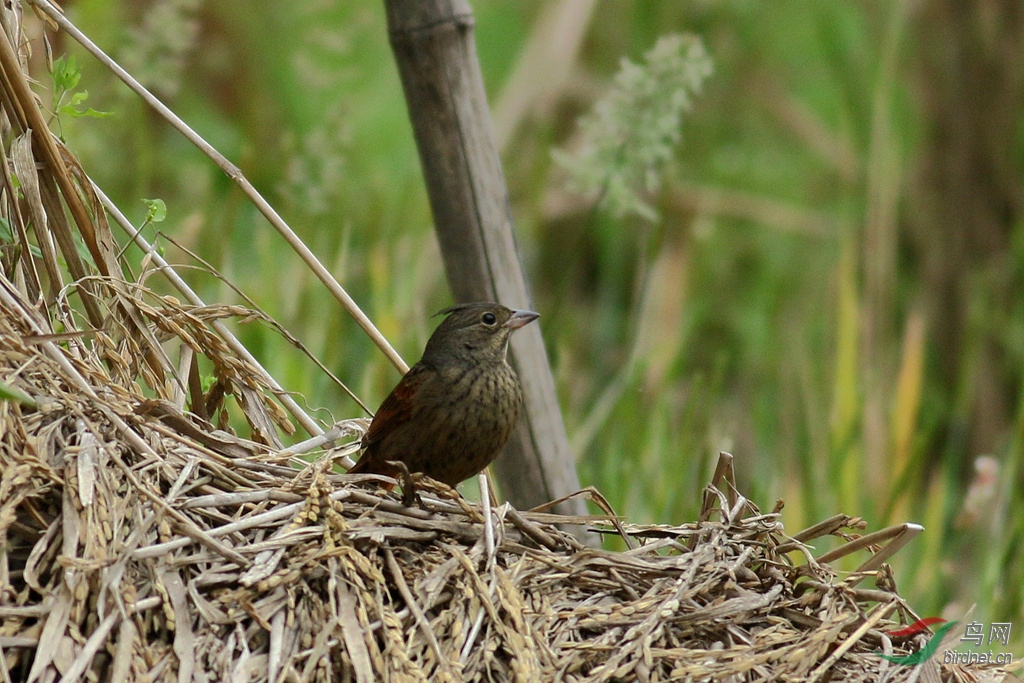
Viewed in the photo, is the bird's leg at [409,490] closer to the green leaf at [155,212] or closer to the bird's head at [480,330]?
the green leaf at [155,212]

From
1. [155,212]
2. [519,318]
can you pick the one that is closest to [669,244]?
[519,318]

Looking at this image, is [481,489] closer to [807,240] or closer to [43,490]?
[43,490]

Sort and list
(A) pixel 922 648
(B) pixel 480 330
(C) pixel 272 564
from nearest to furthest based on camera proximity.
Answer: (C) pixel 272 564 → (A) pixel 922 648 → (B) pixel 480 330

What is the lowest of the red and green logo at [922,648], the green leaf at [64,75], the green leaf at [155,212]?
the red and green logo at [922,648]

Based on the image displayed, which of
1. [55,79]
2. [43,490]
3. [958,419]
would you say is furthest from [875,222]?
[43,490]

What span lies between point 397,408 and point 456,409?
0.16 metres

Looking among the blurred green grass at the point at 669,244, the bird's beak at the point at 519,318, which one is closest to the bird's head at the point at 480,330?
the bird's beak at the point at 519,318

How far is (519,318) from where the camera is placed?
11.1 ft

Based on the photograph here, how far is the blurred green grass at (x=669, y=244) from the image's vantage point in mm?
4398

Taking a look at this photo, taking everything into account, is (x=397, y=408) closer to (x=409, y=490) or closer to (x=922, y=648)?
(x=409, y=490)

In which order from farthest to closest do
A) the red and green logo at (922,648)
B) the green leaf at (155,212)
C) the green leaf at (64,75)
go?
the green leaf at (155,212)
the green leaf at (64,75)
the red and green logo at (922,648)

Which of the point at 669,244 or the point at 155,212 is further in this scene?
the point at 669,244

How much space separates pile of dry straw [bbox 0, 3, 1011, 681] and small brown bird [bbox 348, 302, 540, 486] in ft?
2.25

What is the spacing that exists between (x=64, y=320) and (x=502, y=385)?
1234mm
